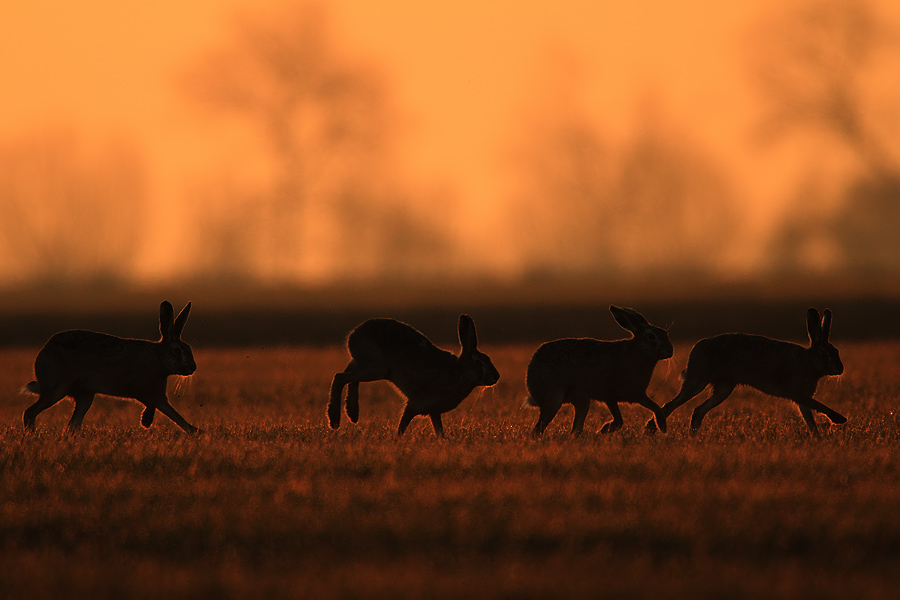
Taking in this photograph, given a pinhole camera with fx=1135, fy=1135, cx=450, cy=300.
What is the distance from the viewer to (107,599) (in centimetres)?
645

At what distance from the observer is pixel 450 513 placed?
842 centimetres

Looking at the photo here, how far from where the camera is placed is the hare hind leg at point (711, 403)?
1332 cm

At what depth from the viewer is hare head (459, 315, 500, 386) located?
12719 millimetres

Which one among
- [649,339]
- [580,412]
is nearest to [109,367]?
[580,412]

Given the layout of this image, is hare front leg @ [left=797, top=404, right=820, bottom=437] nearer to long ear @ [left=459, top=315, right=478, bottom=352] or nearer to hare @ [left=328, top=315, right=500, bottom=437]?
hare @ [left=328, top=315, right=500, bottom=437]

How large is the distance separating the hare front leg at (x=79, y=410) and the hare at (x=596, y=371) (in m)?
5.23

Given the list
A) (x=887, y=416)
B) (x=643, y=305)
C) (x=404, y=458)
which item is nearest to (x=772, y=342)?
(x=887, y=416)

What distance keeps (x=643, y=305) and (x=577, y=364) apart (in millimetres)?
39839

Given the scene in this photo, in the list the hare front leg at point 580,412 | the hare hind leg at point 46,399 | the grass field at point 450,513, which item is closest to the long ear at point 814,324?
the grass field at point 450,513

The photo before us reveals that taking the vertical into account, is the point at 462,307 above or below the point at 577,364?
below

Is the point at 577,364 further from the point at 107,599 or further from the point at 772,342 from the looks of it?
the point at 107,599

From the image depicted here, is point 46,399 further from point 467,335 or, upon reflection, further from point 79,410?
point 467,335

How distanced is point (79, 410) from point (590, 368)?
6.00m

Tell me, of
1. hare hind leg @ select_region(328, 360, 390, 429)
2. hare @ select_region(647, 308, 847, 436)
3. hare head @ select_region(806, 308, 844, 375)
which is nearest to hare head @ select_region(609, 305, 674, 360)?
hare @ select_region(647, 308, 847, 436)
